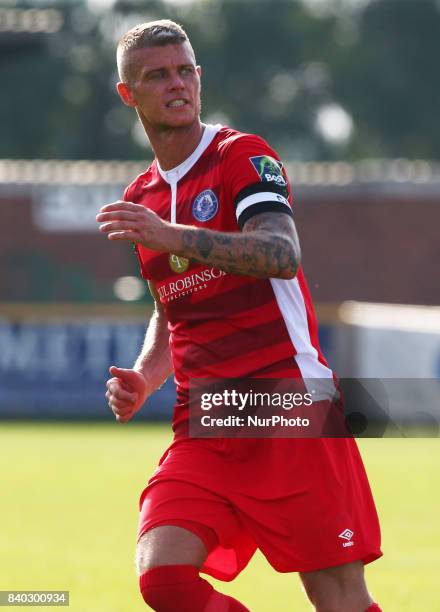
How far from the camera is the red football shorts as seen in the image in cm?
512

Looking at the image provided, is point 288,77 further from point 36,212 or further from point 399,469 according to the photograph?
point 399,469

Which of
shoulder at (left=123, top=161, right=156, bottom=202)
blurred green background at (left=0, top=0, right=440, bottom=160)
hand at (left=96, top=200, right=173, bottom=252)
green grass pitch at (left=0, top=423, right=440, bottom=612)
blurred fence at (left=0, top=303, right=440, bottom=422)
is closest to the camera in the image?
hand at (left=96, top=200, right=173, bottom=252)

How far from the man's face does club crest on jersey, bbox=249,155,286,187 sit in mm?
376

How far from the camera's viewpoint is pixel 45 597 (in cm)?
767

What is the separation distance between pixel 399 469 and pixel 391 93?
4387 cm

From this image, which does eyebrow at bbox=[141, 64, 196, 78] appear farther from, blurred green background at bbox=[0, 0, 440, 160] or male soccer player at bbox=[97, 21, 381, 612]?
blurred green background at bbox=[0, 0, 440, 160]

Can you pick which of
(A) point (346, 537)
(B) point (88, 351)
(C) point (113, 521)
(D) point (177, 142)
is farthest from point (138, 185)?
(B) point (88, 351)

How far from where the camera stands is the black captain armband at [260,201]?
4.96 meters

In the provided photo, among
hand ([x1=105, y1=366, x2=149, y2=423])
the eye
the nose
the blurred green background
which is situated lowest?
hand ([x1=105, y1=366, x2=149, y2=423])

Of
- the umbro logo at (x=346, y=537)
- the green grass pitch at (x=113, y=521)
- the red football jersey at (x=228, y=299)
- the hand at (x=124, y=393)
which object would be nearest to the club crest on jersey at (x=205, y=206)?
the red football jersey at (x=228, y=299)

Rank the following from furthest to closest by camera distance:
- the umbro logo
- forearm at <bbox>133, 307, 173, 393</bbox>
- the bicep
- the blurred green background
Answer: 1. the blurred green background
2. forearm at <bbox>133, 307, 173, 393</bbox>
3. the umbro logo
4. the bicep

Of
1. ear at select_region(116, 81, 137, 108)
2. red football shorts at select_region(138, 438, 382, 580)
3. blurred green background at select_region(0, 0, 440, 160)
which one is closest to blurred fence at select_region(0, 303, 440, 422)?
ear at select_region(116, 81, 137, 108)

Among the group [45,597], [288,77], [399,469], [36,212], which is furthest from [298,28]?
[45,597]

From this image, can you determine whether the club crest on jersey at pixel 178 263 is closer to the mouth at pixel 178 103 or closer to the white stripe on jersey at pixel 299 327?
the white stripe on jersey at pixel 299 327
